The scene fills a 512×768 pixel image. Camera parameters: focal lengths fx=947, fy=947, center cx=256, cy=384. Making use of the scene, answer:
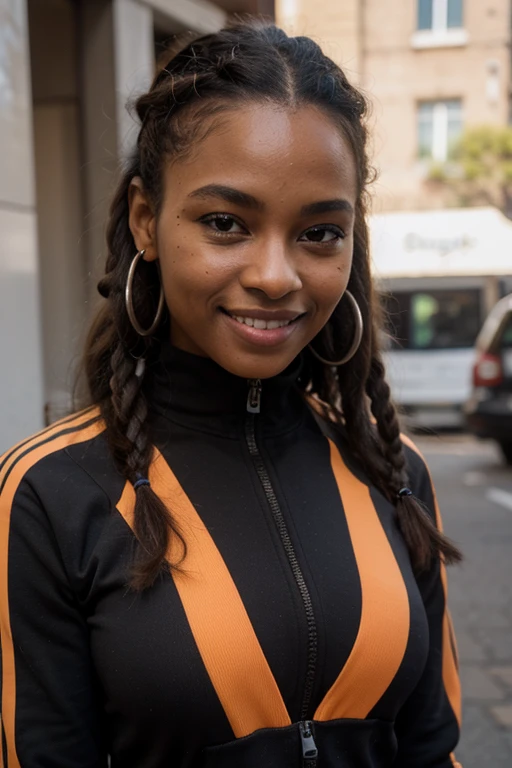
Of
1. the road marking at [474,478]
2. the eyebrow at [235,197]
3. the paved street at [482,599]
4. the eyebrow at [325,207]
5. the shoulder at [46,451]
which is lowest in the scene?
the road marking at [474,478]

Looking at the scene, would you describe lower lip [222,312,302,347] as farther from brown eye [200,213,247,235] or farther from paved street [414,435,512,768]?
paved street [414,435,512,768]

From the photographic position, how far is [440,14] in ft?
70.9

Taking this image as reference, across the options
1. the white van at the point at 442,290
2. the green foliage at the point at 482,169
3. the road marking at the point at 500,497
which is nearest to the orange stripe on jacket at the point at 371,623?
the road marking at the point at 500,497

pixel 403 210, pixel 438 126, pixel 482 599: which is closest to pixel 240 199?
pixel 482 599

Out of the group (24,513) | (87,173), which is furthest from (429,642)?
(87,173)

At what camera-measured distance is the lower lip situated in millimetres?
1501

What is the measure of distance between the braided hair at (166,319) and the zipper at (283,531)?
0.18m

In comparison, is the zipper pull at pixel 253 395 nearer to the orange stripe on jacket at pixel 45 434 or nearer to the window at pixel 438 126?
the orange stripe on jacket at pixel 45 434

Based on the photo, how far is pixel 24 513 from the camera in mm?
1418

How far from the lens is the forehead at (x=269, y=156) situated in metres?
1.43

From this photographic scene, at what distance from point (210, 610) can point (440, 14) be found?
22400 mm

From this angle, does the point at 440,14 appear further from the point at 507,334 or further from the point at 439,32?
the point at 507,334

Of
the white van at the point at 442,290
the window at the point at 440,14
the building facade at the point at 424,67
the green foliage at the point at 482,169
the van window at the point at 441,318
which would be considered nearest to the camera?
the white van at the point at 442,290

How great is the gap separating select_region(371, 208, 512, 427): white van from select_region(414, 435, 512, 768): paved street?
133 inches
